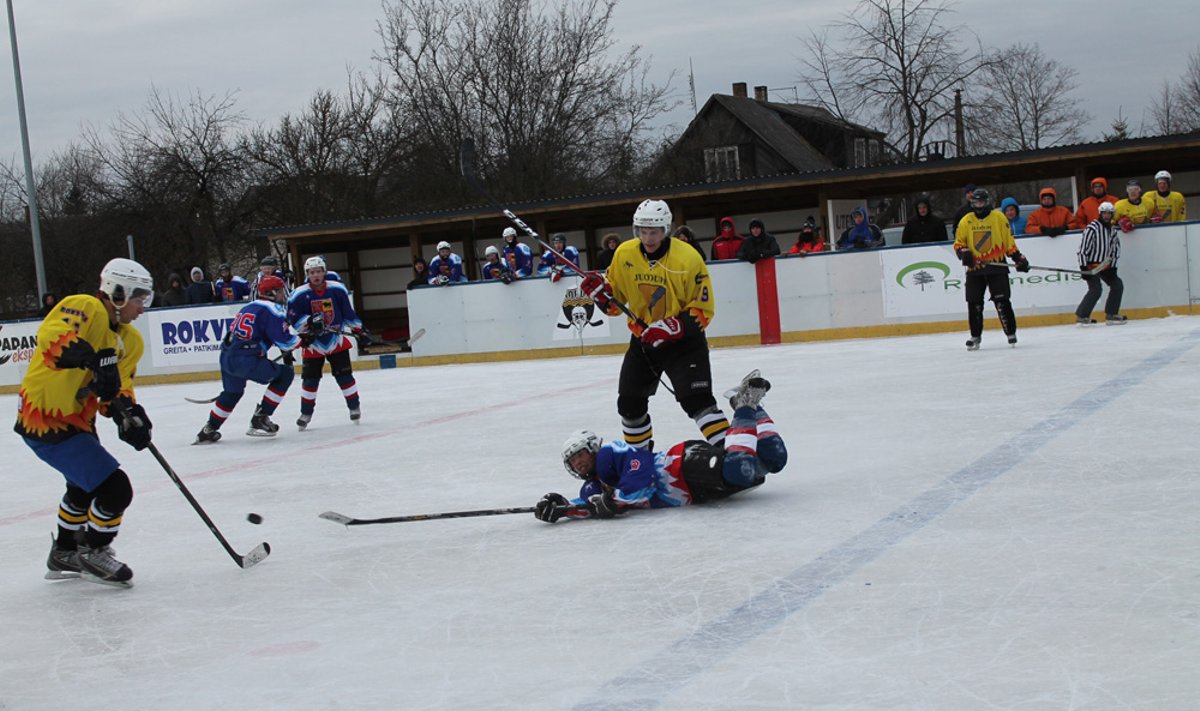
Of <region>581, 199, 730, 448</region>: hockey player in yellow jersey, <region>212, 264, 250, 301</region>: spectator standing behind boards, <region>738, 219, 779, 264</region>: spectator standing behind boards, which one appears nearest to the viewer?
<region>581, 199, 730, 448</region>: hockey player in yellow jersey

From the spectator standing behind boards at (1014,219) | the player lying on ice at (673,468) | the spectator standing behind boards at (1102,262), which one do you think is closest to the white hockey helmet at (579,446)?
the player lying on ice at (673,468)

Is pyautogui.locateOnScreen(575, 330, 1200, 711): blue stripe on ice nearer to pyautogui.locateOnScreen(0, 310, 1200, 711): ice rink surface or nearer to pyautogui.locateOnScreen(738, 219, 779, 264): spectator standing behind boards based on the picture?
pyautogui.locateOnScreen(0, 310, 1200, 711): ice rink surface

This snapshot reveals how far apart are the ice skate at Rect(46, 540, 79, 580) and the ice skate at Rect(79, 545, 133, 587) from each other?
0.07 meters

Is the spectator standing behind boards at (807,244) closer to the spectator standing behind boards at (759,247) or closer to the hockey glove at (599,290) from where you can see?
the spectator standing behind boards at (759,247)

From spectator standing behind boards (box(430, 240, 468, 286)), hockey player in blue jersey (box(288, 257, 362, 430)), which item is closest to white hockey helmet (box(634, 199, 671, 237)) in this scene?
hockey player in blue jersey (box(288, 257, 362, 430))

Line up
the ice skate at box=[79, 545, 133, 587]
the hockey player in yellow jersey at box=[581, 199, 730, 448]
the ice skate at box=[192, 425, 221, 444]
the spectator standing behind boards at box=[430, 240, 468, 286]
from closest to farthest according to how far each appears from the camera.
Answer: the ice skate at box=[79, 545, 133, 587] → the hockey player in yellow jersey at box=[581, 199, 730, 448] → the ice skate at box=[192, 425, 221, 444] → the spectator standing behind boards at box=[430, 240, 468, 286]

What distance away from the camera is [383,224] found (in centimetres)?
→ 2056

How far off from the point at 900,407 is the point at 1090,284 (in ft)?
20.8

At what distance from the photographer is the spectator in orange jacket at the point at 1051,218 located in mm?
13789

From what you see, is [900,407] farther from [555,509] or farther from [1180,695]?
[1180,695]

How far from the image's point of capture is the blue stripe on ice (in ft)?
9.51

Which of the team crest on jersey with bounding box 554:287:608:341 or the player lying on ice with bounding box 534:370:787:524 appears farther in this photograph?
the team crest on jersey with bounding box 554:287:608:341

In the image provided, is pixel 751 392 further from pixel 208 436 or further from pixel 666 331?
pixel 208 436

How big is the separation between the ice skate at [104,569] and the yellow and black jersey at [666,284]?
7.77 feet
